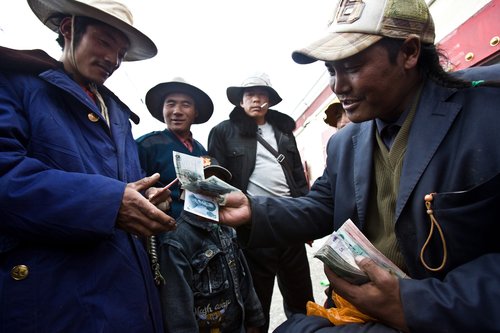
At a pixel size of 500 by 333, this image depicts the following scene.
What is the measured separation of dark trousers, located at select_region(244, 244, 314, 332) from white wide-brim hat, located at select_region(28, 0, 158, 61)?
5.55 feet

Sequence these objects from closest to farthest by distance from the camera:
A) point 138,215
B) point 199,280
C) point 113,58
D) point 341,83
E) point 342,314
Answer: point 138,215, point 342,314, point 341,83, point 113,58, point 199,280

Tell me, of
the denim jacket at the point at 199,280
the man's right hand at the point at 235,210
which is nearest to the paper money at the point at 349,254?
the man's right hand at the point at 235,210

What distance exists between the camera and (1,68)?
38.2 inches

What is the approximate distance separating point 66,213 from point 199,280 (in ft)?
3.05

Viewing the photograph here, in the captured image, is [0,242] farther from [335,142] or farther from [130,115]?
[335,142]

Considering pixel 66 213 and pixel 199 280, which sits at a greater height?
pixel 66 213

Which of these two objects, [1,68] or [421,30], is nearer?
[1,68]

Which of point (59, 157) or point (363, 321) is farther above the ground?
point (59, 157)

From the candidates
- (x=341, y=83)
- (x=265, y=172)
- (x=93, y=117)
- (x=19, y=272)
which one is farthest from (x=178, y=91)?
(x=19, y=272)

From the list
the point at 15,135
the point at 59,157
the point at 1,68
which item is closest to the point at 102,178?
the point at 59,157

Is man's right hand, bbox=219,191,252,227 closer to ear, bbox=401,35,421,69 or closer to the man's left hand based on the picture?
the man's left hand

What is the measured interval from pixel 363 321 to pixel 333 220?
53 centimetres

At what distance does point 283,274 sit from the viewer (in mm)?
2416

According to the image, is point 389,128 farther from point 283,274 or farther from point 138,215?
point 283,274
